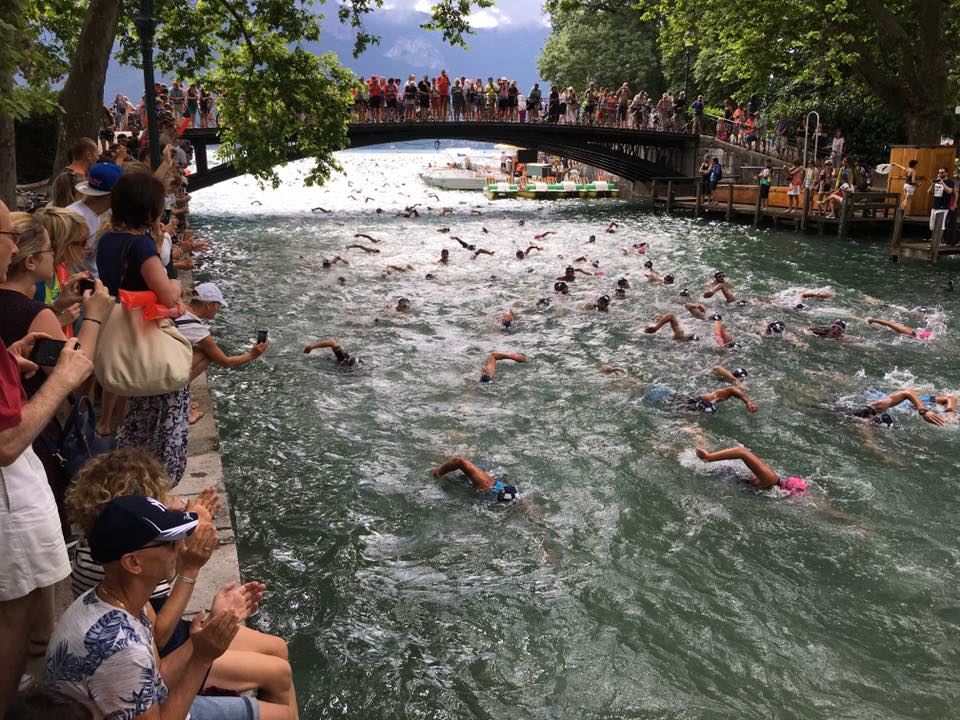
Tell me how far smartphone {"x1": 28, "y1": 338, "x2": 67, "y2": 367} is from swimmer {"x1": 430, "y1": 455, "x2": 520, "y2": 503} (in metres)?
5.19

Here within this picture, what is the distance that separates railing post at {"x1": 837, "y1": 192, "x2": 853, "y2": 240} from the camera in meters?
26.3

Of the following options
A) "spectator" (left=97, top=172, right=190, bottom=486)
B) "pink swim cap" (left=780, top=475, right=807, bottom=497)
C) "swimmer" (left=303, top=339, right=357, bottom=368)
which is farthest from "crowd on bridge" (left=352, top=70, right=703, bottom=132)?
"spectator" (left=97, top=172, right=190, bottom=486)

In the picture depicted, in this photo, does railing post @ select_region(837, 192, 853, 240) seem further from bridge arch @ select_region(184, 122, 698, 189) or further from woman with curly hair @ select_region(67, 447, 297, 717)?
woman with curly hair @ select_region(67, 447, 297, 717)

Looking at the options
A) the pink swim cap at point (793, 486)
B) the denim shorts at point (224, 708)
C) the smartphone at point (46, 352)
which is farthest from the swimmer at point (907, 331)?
the smartphone at point (46, 352)

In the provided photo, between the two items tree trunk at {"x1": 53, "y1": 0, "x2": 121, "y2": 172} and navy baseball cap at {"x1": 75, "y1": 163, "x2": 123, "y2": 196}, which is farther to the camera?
tree trunk at {"x1": 53, "y1": 0, "x2": 121, "y2": 172}

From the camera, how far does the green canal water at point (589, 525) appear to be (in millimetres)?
5621

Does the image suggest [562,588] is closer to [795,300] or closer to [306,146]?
[795,300]

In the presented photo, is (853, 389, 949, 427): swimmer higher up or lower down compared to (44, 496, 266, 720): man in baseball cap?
lower down

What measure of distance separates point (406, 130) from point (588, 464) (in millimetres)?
30574

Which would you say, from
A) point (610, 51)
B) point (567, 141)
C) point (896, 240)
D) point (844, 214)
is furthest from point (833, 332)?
point (610, 51)

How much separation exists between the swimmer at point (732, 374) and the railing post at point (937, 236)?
1247 cm

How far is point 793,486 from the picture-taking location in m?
8.29

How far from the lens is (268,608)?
6.16m

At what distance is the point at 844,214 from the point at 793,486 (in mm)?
21408
